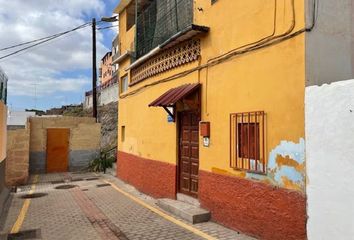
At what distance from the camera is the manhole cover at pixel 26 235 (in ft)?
24.1

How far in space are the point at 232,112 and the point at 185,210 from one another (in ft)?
8.67

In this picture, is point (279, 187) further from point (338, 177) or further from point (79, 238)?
point (79, 238)

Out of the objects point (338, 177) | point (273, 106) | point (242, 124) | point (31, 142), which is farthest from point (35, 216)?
point (31, 142)

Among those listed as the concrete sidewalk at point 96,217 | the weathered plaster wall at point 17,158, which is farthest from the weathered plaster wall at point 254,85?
the weathered plaster wall at point 17,158

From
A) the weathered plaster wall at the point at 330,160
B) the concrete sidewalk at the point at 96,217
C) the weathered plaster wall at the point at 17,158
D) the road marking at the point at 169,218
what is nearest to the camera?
the weathered plaster wall at the point at 330,160

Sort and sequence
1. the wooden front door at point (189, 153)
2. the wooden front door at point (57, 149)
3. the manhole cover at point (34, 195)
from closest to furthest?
the wooden front door at point (189, 153)
the manhole cover at point (34, 195)
the wooden front door at point (57, 149)

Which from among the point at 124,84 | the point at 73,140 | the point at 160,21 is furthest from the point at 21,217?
the point at 73,140

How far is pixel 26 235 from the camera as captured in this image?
24.6 ft

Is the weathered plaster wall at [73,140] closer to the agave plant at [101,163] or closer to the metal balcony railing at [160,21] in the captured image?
the agave plant at [101,163]

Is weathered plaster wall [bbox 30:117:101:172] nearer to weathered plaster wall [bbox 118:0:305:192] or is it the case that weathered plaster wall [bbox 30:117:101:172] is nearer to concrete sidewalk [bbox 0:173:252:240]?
concrete sidewalk [bbox 0:173:252:240]

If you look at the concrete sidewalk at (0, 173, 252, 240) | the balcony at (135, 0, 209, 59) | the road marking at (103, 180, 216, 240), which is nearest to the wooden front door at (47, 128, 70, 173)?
the concrete sidewalk at (0, 173, 252, 240)

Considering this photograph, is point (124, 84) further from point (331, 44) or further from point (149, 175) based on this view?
point (331, 44)

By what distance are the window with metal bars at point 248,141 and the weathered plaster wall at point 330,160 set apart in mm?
1219

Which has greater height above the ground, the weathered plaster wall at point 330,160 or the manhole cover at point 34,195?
the weathered plaster wall at point 330,160
